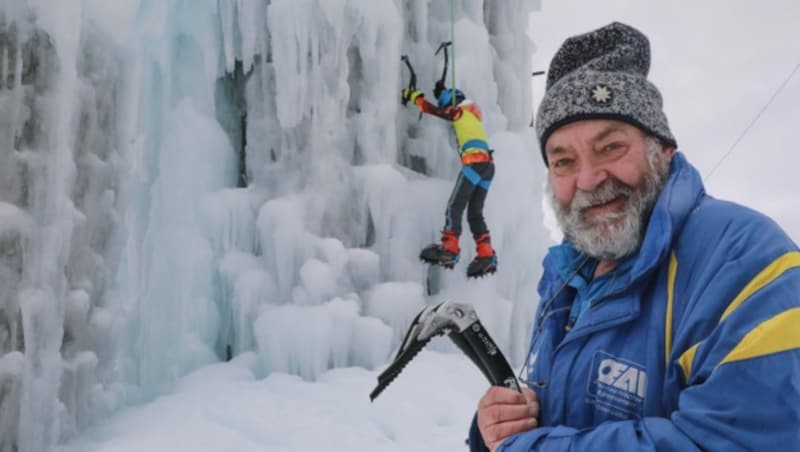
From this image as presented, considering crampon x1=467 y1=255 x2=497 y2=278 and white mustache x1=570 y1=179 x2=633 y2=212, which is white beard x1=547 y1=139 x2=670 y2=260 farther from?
crampon x1=467 y1=255 x2=497 y2=278

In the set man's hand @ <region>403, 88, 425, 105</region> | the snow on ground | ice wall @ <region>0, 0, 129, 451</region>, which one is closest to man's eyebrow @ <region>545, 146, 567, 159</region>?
the snow on ground

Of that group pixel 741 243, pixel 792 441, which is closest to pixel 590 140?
pixel 741 243

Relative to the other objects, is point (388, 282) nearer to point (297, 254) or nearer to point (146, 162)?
point (297, 254)

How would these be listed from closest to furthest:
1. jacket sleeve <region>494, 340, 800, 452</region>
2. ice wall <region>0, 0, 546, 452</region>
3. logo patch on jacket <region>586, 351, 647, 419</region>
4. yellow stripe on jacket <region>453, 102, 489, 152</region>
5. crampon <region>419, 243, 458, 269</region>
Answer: jacket sleeve <region>494, 340, 800, 452</region>
logo patch on jacket <region>586, 351, 647, 419</region>
ice wall <region>0, 0, 546, 452</region>
crampon <region>419, 243, 458, 269</region>
yellow stripe on jacket <region>453, 102, 489, 152</region>

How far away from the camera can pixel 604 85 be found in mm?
1058

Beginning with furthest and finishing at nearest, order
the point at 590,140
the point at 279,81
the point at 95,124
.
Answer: the point at 279,81, the point at 95,124, the point at 590,140

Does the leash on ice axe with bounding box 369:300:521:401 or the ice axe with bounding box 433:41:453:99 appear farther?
the ice axe with bounding box 433:41:453:99

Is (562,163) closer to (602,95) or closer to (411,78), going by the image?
(602,95)

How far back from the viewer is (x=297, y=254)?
5.29m

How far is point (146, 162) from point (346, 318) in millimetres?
2085

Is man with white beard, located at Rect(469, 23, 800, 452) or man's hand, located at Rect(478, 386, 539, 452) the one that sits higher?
man with white beard, located at Rect(469, 23, 800, 452)

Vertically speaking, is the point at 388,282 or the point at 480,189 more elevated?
the point at 480,189

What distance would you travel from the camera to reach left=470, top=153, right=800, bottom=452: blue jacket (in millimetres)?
711

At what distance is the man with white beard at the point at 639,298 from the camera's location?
0.72m
